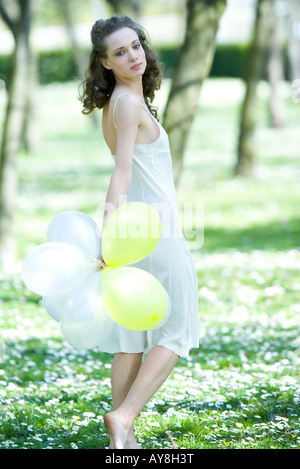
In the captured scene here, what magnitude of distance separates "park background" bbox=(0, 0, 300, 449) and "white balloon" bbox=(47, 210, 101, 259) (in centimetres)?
104

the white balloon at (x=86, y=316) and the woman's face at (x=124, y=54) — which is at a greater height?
the woman's face at (x=124, y=54)

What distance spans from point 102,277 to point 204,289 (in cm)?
479

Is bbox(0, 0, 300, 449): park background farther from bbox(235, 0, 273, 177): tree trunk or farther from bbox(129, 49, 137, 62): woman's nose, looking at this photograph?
bbox(129, 49, 137, 62): woman's nose

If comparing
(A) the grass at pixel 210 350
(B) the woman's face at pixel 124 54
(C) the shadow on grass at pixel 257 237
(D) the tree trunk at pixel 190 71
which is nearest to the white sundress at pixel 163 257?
(B) the woman's face at pixel 124 54

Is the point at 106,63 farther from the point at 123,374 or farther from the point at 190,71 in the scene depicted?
the point at 190,71

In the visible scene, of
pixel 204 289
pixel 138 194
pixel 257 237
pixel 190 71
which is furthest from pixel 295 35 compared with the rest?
pixel 138 194

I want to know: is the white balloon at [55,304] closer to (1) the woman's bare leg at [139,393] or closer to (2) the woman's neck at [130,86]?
(1) the woman's bare leg at [139,393]

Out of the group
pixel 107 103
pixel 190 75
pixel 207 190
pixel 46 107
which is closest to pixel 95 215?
pixel 207 190

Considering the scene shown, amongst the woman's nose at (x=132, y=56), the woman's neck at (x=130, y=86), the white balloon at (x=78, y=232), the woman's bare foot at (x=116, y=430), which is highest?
the woman's nose at (x=132, y=56)

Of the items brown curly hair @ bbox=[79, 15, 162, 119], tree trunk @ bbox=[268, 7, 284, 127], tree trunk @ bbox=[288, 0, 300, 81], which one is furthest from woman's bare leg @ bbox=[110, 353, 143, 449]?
tree trunk @ bbox=[288, 0, 300, 81]

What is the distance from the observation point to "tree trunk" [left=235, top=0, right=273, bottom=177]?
13.8m

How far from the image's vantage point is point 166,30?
35.4 m

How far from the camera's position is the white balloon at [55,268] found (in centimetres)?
301
